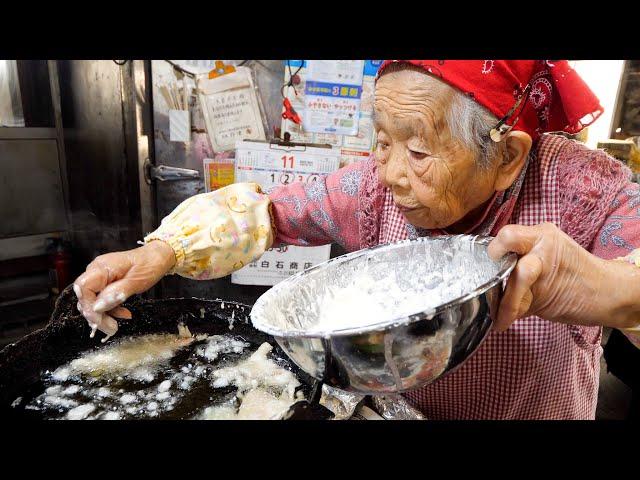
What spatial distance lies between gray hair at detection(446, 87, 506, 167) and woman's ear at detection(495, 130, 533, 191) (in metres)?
0.07

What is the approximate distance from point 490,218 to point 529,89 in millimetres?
338

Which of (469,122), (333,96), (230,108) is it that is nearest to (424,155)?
(469,122)

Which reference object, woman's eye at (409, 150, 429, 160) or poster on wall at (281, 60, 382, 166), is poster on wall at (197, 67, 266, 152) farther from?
woman's eye at (409, 150, 429, 160)

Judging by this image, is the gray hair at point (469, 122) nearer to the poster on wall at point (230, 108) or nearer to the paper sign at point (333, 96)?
the paper sign at point (333, 96)

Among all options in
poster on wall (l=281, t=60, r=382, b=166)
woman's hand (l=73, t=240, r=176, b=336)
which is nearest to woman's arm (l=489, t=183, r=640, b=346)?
woman's hand (l=73, t=240, r=176, b=336)

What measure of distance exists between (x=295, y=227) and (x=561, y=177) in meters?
0.77

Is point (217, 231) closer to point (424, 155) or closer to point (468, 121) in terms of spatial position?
point (424, 155)

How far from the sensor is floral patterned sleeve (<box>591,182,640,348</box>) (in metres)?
1.00

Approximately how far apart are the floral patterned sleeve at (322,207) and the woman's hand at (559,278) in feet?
2.05

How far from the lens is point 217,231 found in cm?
126

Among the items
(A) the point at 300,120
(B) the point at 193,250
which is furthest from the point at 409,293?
(A) the point at 300,120

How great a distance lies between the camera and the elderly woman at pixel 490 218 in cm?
82

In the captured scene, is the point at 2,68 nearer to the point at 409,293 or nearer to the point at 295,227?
the point at 295,227

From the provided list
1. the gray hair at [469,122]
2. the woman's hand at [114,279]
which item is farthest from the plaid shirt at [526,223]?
the woman's hand at [114,279]
